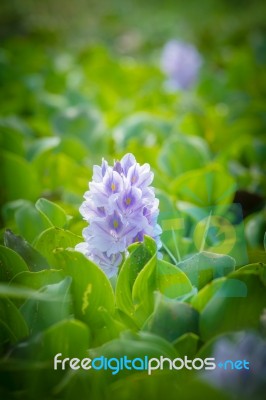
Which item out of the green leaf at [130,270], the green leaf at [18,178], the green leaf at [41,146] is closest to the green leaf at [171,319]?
the green leaf at [130,270]

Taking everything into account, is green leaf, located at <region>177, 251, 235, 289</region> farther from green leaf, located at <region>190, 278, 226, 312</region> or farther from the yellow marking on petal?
the yellow marking on petal

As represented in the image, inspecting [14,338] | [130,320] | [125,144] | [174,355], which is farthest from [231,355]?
[125,144]

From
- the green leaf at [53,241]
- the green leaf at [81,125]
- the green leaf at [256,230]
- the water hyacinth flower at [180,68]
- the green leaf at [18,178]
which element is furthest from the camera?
the water hyacinth flower at [180,68]

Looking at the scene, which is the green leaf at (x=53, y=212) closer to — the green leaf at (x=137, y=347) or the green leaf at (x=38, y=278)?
the green leaf at (x=38, y=278)

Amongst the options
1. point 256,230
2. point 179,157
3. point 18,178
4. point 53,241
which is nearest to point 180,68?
point 179,157

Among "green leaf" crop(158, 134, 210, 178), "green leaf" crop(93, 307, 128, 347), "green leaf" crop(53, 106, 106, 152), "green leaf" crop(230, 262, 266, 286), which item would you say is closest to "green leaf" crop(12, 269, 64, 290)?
"green leaf" crop(93, 307, 128, 347)

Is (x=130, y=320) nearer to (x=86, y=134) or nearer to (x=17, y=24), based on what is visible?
(x=86, y=134)
